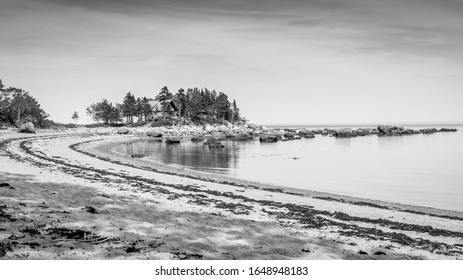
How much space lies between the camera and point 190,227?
26.8 feet

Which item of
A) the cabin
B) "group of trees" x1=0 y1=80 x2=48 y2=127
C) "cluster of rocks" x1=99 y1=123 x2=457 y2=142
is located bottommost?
"cluster of rocks" x1=99 y1=123 x2=457 y2=142

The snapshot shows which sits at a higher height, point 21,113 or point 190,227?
point 21,113

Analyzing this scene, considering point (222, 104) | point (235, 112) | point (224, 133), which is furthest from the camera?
point (235, 112)

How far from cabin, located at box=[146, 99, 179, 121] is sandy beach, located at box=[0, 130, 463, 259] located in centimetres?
10501

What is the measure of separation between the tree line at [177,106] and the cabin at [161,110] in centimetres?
66

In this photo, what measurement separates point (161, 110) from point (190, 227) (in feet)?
372

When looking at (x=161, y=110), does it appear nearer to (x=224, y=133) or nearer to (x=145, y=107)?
(x=145, y=107)

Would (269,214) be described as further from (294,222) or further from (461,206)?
(461,206)

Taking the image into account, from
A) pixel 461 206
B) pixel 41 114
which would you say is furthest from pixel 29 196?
pixel 41 114

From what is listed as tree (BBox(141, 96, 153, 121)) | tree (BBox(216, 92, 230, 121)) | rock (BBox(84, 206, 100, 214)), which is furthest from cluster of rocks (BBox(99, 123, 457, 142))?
rock (BBox(84, 206, 100, 214))

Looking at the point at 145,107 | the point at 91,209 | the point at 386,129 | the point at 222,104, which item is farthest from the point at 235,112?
the point at 91,209

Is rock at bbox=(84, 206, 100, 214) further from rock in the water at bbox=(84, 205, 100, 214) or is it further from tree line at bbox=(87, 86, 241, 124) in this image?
tree line at bbox=(87, 86, 241, 124)

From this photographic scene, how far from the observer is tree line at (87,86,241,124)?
376 ft

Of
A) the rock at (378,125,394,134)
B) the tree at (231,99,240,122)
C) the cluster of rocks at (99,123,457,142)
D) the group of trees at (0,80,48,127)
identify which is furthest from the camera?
the tree at (231,99,240,122)
